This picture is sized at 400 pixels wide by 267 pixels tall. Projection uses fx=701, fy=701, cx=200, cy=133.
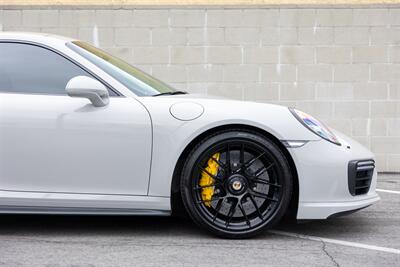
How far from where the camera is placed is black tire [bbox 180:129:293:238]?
15.3 ft

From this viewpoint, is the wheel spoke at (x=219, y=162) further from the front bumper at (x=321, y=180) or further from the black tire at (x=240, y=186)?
the front bumper at (x=321, y=180)

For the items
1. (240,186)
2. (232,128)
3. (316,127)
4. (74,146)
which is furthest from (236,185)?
(74,146)

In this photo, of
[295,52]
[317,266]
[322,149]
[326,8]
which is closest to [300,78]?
[295,52]

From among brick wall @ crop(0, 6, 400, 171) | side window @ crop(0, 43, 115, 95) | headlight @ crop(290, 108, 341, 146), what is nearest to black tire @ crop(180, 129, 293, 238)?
headlight @ crop(290, 108, 341, 146)

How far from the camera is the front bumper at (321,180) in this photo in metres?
4.64

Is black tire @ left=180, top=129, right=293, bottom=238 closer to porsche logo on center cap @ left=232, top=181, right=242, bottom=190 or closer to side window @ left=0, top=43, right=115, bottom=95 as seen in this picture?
porsche logo on center cap @ left=232, top=181, right=242, bottom=190

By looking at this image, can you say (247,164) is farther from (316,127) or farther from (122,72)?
(122,72)

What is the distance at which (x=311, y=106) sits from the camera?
886 centimetres

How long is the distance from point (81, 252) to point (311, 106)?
5.06 meters

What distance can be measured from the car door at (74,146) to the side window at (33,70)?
14 cm

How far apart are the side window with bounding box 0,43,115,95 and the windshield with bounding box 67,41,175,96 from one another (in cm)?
16

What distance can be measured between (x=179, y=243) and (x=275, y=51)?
15.1 feet

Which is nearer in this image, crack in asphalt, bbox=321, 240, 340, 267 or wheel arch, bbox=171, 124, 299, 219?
crack in asphalt, bbox=321, 240, 340, 267

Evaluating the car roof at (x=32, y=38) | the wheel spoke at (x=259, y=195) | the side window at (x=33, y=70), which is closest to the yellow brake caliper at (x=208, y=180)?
the wheel spoke at (x=259, y=195)
